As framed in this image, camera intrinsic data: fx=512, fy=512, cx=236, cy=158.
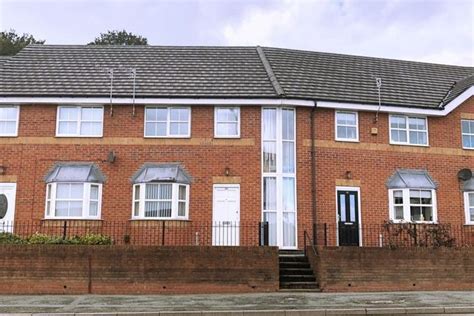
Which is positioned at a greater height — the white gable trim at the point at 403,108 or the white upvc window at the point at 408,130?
the white gable trim at the point at 403,108

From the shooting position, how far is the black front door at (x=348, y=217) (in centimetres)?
1839

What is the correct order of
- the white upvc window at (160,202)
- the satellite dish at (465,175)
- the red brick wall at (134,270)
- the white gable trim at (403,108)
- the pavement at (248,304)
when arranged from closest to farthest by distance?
the pavement at (248,304) → the red brick wall at (134,270) → the white upvc window at (160,202) → the white gable trim at (403,108) → the satellite dish at (465,175)

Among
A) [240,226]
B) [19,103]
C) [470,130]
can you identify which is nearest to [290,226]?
[240,226]

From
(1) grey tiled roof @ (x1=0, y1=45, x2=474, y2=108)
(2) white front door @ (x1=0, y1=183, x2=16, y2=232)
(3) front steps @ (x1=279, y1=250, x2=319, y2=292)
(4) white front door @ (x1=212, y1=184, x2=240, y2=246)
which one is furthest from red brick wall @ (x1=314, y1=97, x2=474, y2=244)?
(2) white front door @ (x1=0, y1=183, x2=16, y2=232)

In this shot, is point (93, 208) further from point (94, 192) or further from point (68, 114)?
point (68, 114)

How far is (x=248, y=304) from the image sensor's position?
1198 cm

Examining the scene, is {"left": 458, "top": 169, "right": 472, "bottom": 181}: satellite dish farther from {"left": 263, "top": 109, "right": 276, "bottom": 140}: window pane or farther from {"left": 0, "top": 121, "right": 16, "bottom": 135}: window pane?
{"left": 0, "top": 121, "right": 16, "bottom": 135}: window pane

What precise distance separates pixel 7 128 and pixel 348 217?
41.8 feet

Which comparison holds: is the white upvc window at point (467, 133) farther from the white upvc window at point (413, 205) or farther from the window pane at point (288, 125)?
the window pane at point (288, 125)

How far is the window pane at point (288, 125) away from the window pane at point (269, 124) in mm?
333

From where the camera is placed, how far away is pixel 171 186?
1773 centimetres

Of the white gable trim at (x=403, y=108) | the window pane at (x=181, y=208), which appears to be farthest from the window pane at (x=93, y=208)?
the white gable trim at (x=403, y=108)

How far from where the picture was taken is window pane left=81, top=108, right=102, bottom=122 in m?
18.7

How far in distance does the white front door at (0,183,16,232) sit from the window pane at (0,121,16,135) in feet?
6.23
